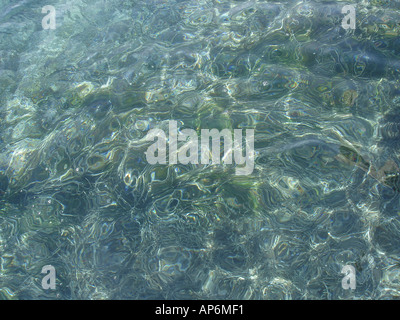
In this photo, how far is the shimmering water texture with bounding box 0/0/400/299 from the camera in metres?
3.36

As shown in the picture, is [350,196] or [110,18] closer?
[350,196]

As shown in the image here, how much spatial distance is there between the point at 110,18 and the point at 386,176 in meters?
5.04

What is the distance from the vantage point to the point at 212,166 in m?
3.88

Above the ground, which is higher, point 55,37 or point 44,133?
point 55,37

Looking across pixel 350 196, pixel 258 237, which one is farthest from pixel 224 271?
pixel 350 196

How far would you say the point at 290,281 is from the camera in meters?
3.24

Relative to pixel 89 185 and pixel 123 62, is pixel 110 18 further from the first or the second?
pixel 89 185

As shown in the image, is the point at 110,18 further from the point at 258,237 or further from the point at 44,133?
the point at 258,237

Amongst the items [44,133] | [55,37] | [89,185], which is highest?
[55,37]

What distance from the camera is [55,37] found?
5758mm

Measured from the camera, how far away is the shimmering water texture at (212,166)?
11.0 ft
